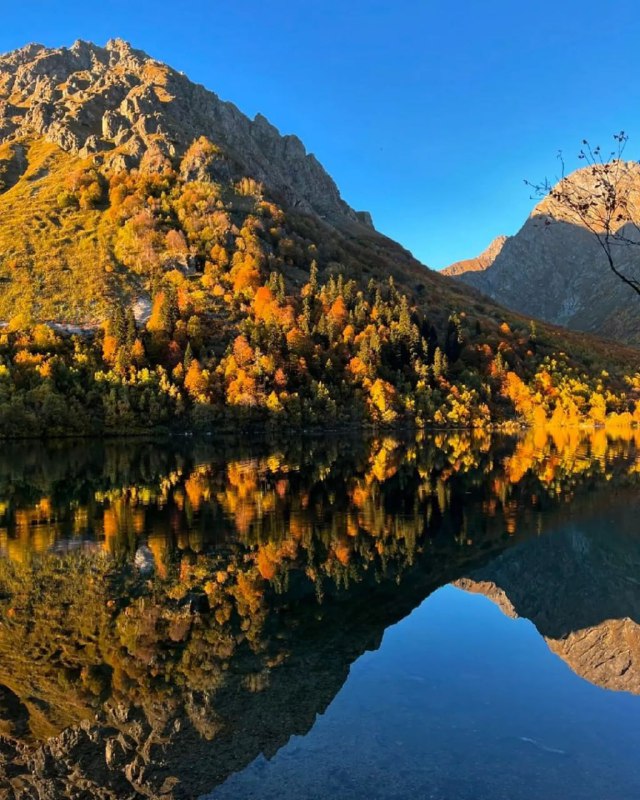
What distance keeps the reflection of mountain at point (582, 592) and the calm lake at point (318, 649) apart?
0.49 feet

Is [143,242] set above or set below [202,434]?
above

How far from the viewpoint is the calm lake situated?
13953 millimetres

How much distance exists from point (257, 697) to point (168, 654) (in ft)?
13.6

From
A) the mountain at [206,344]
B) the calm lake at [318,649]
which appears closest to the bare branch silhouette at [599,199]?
the calm lake at [318,649]

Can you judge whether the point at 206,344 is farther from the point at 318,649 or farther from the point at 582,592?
the point at 318,649

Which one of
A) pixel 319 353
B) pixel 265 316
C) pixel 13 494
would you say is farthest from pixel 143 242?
pixel 13 494

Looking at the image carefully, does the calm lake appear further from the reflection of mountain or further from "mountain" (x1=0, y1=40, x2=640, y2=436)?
"mountain" (x1=0, y1=40, x2=640, y2=436)

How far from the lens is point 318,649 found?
820 inches

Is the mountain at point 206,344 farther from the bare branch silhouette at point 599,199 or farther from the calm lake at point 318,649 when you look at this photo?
the bare branch silhouette at point 599,199

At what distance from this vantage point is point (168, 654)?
19938 millimetres

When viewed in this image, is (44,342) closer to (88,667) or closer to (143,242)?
(143,242)

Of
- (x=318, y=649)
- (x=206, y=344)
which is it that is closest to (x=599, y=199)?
(x=318, y=649)

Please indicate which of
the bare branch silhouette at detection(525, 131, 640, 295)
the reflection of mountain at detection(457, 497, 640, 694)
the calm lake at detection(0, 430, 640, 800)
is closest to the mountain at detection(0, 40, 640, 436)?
the calm lake at detection(0, 430, 640, 800)

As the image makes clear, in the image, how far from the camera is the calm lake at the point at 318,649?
1395cm
